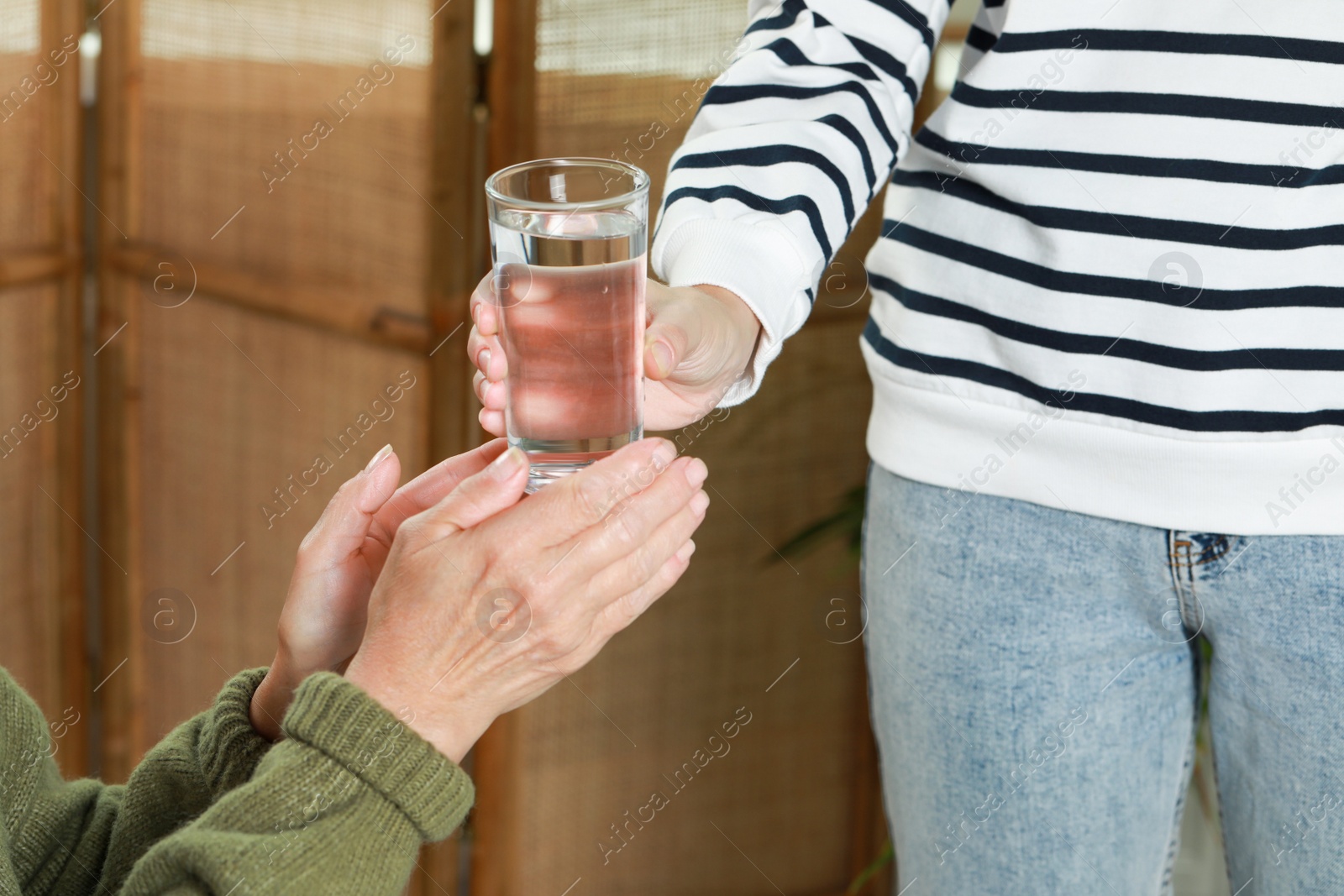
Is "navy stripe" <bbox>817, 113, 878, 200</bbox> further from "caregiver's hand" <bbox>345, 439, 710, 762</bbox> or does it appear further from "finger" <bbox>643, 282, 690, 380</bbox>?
"caregiver's hand" <bbox>345, 439, 710, 762</bbox>

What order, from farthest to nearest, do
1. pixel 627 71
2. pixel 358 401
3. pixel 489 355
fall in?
1. pixel 358 401
2. pixel 627 71
3. pixel 489 355

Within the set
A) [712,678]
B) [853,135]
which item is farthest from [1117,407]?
[712,678]

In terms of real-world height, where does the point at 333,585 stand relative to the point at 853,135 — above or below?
below

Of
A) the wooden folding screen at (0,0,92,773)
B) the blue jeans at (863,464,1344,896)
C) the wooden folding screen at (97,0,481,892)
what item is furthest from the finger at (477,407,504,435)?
the wooden folding screen at (0,0,92,773)

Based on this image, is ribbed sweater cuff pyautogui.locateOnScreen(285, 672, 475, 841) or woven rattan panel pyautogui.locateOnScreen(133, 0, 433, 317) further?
woven rattan panel pyautogui.locateOnScreen(133, 0, 433, 317)

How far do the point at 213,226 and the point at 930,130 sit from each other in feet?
3.84

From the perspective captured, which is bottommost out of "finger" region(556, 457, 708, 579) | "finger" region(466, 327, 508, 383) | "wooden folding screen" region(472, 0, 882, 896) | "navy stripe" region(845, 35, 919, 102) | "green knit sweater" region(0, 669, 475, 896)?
"wooden folding screen" region(472, 0, 882, 896)

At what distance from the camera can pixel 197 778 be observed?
0.85 m

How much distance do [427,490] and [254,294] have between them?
995mm

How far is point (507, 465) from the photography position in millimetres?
715

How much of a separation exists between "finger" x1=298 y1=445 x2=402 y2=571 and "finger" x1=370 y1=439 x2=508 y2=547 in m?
0.02

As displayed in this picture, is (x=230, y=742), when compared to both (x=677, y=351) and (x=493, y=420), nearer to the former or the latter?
(x=493, y=420)

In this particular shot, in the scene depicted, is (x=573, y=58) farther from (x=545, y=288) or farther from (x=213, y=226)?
(x=545, y=288)

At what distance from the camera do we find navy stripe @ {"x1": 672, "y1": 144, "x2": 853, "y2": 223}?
867mm
